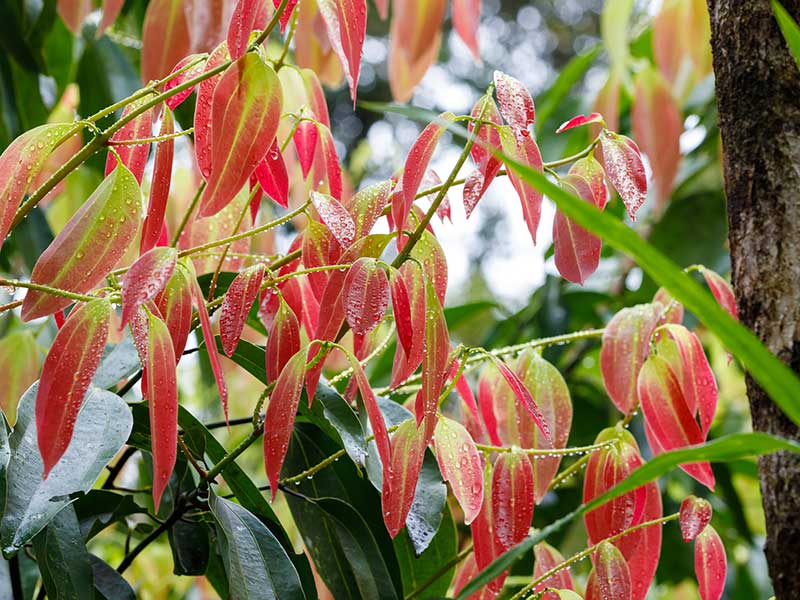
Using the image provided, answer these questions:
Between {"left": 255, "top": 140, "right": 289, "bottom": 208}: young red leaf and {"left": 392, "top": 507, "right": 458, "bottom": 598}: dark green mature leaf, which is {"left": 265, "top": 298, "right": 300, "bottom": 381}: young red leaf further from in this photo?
{"left": 392, "top": 507, "right": 458, "bottom": 598}: dark green mature leaf

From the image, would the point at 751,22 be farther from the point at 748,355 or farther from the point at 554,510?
the point at 554,510

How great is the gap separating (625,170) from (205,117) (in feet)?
0.71

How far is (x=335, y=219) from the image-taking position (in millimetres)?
485

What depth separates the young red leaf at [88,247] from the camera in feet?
1.42

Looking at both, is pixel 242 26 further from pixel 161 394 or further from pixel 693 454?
pixel 693 454

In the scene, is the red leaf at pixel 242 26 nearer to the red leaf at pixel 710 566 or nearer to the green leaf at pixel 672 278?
the green leaf at pixel 672 278

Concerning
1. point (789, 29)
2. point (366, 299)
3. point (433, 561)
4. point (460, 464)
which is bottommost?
point (433, 561)

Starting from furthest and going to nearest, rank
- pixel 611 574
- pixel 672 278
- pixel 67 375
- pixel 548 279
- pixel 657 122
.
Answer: pixel 548 279, pixel 657 122, pixel 611 574, pixel 67 375, pixel 672 278

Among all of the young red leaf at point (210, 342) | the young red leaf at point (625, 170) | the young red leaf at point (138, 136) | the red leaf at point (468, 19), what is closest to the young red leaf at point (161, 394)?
the young red leaf at point (210, 342)

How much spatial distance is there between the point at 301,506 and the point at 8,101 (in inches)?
26.0

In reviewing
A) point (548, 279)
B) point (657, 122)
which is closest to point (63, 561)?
point (657, 122)

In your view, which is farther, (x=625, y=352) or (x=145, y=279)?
(x=625, y=352)

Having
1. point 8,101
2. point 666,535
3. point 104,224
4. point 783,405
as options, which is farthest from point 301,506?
point 666,535

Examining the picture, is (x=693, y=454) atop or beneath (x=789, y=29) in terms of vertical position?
beneath
